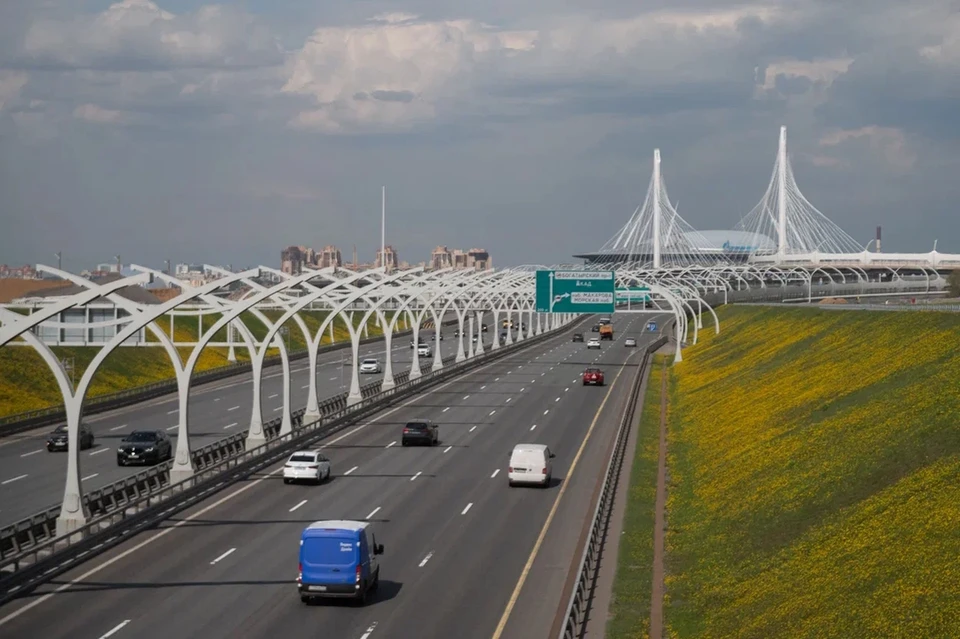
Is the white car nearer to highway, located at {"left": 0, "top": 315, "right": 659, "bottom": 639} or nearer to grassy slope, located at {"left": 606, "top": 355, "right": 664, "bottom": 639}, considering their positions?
highway, located at {"left": 0, "top": 315, "right": 659, "bottom": 639}

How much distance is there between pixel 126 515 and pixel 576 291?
65.4m

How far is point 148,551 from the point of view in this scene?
99.9ft

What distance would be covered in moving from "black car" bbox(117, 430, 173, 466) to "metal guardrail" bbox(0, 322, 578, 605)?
3739mm

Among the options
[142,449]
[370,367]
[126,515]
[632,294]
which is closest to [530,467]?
[126,515]

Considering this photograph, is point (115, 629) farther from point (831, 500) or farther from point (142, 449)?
point (142, 449)

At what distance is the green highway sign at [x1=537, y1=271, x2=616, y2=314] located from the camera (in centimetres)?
9475

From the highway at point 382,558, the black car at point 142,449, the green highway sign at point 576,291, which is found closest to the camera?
the highway at point 382,558

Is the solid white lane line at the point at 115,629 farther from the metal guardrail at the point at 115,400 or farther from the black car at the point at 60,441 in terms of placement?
the metal guardrail at the point at 115,400

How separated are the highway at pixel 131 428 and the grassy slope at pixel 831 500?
18.8 meters

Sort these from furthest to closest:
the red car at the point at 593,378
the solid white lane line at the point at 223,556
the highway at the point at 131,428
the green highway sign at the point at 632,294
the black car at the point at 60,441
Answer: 1. the green highway sign at the point at 632,294
2. the red car at the point at 593,378
3. the black car at the point at 60,441
4. the highway at the point at 131,428
5. the solid white lane line at the point at 223,556

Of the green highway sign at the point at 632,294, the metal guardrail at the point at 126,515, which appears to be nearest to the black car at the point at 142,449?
the metal guardrail at the point at 126,515

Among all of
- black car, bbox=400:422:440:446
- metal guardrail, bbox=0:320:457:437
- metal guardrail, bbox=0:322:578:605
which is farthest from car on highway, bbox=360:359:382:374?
black car, bbox=400:422:440:446

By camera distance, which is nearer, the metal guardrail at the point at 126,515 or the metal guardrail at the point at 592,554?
the metal guardrail at the point at 592,554

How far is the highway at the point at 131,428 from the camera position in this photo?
132 feet
